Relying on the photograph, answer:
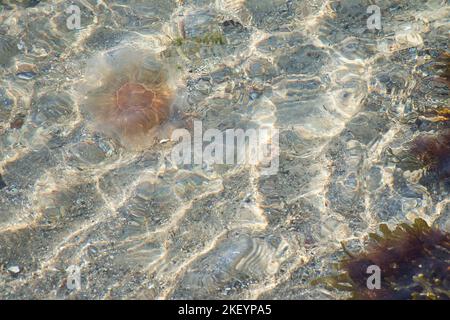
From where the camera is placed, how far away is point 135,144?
4.63 meters

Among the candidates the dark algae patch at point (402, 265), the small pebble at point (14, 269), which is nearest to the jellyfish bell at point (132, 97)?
the small pebble at point (14, 269)

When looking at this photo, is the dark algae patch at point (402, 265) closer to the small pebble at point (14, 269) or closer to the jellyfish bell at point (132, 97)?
the jellyfish bell at point (132, 97)

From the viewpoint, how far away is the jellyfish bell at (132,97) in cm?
457

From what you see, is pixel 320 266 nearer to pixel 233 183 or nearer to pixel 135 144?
pixel 233 183

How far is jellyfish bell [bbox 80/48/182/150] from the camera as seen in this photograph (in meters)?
4.57

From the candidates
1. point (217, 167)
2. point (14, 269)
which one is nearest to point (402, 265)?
point (217, 167)

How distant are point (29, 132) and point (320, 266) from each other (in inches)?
→ 127

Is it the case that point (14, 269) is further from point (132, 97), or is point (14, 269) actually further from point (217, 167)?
point (217, 167)

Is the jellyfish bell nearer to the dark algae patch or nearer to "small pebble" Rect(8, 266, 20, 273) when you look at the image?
"small pebble" Rect(8, 266, 20, 273)

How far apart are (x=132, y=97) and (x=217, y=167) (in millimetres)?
1099

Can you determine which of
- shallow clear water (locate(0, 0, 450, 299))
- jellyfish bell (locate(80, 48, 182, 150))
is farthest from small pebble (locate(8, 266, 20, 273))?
jellyfish bell (locate(80, 48, 182, 150))

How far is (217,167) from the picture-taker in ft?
14.9

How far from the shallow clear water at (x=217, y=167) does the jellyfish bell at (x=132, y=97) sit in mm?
86
